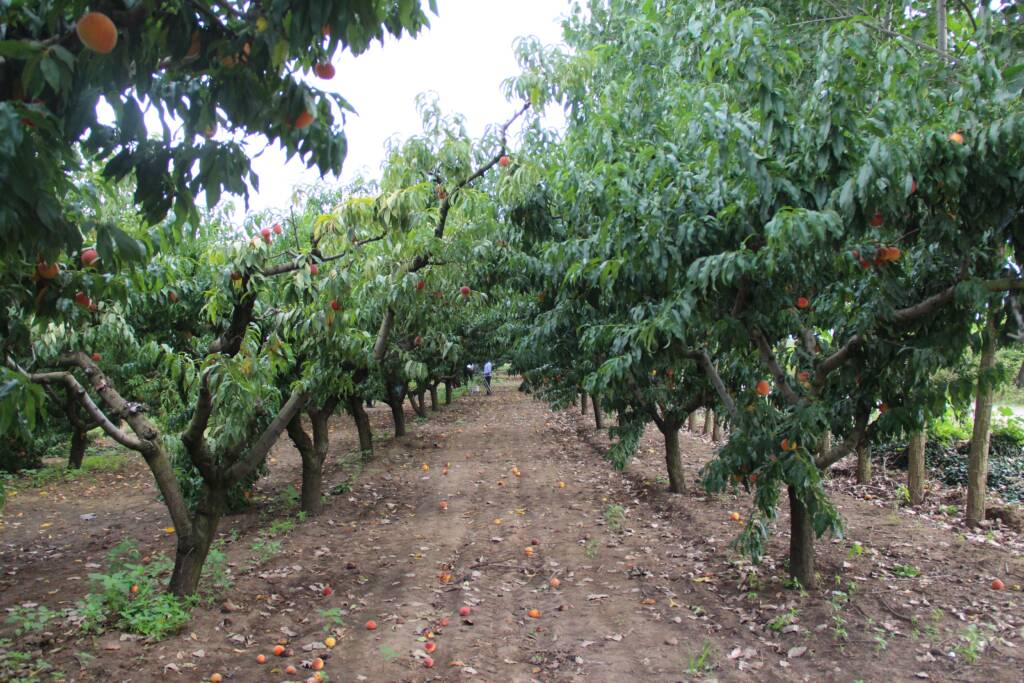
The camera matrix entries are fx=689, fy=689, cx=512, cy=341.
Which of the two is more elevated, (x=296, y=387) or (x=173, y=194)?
(x=173, y=194)

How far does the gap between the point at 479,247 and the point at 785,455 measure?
3.20 meters

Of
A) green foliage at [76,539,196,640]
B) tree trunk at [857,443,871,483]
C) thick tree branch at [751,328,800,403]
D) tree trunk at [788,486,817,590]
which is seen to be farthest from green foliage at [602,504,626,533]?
green foliage at [76,539,196,640]

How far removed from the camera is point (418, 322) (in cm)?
762

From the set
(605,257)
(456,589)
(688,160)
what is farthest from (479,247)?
(456,589)

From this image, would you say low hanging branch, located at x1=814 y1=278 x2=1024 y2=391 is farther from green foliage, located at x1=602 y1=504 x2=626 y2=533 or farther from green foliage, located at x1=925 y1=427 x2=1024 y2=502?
green foliage, located at x1=925 y1=427 x2=1024 y2=502

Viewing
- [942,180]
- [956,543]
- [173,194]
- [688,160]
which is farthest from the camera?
[956,543]

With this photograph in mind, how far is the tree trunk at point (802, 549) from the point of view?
18.5ft

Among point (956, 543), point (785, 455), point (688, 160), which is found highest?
point (688, 160)

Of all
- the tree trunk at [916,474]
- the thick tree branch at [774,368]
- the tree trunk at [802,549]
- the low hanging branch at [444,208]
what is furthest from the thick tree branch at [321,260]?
the tree trunk at [916,474]

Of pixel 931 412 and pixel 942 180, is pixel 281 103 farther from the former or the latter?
pixel 931 412

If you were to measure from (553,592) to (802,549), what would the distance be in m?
2.17

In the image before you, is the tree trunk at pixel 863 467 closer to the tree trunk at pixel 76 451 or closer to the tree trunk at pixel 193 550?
the tree trunk at pixel 193 550

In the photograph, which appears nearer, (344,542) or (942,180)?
(942,180)

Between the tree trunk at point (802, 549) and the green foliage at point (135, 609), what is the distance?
16.0ft
